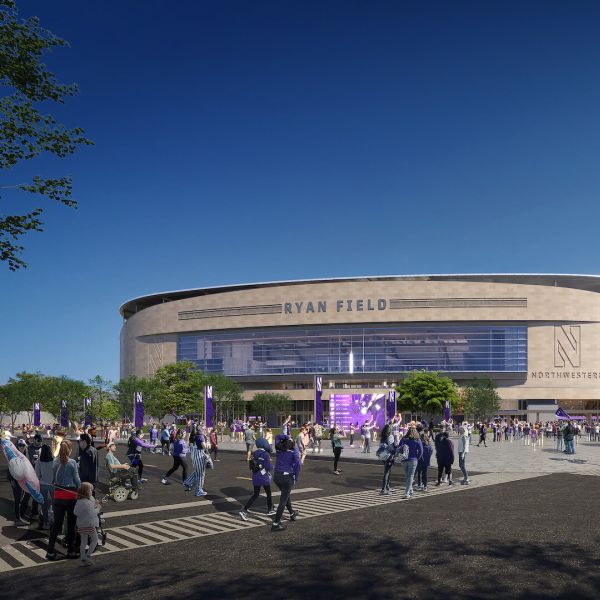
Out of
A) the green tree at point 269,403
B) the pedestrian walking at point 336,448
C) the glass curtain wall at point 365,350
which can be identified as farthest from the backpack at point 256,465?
the glass curtain wall at point 365,350

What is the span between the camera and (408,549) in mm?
11156

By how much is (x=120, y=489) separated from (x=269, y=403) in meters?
90.9

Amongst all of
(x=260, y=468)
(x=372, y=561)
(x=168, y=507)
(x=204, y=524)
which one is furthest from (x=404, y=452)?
(x=372, y=561)

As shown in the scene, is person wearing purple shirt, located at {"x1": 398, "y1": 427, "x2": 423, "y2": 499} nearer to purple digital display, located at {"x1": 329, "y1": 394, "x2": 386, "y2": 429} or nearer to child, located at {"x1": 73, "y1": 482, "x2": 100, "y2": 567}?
child, located at {"x1": 73, "y1": 482, "x2": 100, "y2": 567}

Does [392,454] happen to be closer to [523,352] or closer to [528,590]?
[528,590]

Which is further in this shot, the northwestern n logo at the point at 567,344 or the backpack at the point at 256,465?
the northwestern n logo at the point at 567,344

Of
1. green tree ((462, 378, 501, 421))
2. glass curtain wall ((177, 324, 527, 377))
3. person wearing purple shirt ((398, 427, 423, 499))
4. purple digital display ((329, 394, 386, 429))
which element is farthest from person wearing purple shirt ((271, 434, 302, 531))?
glass curtain wall ((177, 324, 527, 377))

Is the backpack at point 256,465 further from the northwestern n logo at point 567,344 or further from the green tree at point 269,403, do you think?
the northwestern n logo at point 567,344

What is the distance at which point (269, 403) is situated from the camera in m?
108

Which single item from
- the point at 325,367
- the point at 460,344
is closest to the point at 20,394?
the point at 325,367

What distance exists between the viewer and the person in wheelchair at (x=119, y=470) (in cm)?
1688

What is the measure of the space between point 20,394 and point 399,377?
62.7 metres

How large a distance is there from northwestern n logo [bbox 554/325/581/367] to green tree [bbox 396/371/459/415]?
117 feet

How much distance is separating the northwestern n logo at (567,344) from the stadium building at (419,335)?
17 cm
